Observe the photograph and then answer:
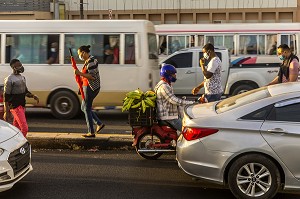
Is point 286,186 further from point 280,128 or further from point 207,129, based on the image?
point 207,129

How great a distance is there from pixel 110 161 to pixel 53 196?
1.90 meters

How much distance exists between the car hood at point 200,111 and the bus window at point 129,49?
17.6 ft

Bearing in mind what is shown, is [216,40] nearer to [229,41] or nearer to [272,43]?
[229,41]

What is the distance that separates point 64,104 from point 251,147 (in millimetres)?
7343

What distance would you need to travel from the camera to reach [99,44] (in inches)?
462

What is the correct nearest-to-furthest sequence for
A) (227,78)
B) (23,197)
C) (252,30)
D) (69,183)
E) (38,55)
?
1. (23,197)
2. (69,183)
3. (38,55)
4. (227,78)
5. (252,30)

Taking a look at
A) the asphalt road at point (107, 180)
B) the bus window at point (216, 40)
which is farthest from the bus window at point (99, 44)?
the bus window at point (216, 40)

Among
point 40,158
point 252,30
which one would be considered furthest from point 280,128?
point 252,30

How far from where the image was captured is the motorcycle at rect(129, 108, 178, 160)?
23.7 ft

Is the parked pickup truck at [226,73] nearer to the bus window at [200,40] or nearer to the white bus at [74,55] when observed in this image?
the bus window at [200,40]

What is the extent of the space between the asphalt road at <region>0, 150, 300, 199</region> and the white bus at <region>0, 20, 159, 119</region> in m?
3.83

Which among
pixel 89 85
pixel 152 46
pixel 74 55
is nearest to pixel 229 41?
pixel 152 46

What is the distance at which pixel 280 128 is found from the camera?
209 inches

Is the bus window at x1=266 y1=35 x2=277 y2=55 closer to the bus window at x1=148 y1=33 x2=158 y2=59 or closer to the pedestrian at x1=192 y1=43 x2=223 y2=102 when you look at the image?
the bus window at x1=148 y1=33 x2=158 y2=59
